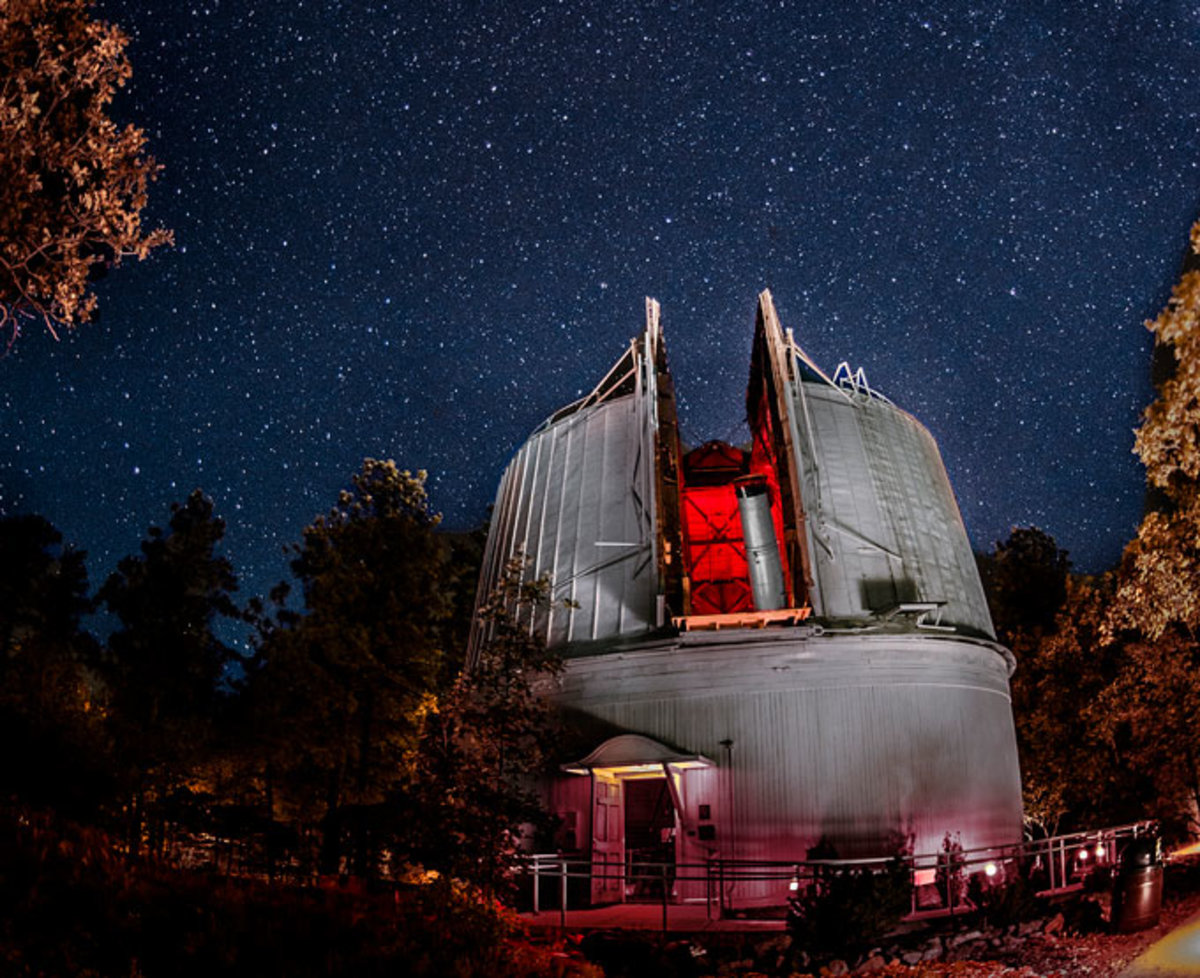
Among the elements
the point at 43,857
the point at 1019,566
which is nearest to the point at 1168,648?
the point at 1019,566

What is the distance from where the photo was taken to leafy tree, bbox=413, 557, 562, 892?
12.2m

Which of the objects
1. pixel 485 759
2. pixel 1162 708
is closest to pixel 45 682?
pixel 485 759

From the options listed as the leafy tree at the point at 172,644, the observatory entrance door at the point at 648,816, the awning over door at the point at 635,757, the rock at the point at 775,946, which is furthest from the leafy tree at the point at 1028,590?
the leafy tree at the point at 172,644

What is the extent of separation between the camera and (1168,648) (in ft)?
66.1

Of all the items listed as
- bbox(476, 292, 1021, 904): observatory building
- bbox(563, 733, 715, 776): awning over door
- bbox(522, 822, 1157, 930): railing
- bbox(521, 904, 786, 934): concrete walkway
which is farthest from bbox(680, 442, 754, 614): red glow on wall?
bbox(521, 904, 786, 934): concrete walkway

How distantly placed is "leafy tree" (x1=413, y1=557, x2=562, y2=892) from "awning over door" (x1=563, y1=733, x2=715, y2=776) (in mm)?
923

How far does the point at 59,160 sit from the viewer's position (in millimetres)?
10883

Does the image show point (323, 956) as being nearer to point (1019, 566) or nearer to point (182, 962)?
point (182, 962)

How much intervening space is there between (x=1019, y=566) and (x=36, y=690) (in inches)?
1144

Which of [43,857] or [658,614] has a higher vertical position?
[658,614]

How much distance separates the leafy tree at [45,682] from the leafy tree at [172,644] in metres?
1.26

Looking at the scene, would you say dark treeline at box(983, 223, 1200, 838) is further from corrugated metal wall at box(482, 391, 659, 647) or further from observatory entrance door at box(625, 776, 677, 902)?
observatory entrance door at box(625, 776, 677, 902)

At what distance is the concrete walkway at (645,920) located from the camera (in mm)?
12508

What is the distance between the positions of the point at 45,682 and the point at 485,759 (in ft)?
33.5
